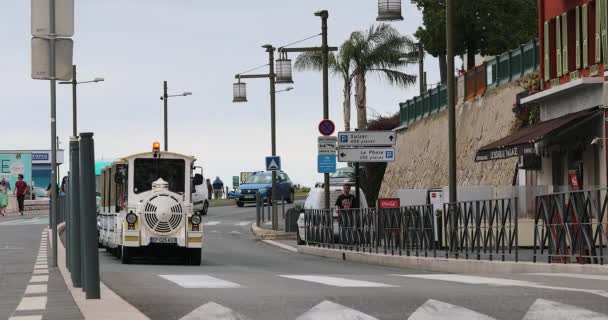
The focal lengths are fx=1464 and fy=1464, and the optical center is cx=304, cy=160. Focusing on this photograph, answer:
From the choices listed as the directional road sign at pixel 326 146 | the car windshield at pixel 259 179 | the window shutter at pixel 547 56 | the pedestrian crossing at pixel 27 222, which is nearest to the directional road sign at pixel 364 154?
the directional road sign at pixel 326 146

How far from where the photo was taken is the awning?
35.0 m

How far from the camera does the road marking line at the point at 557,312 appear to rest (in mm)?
10078

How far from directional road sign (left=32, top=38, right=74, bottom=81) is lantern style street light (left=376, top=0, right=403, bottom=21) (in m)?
13.6

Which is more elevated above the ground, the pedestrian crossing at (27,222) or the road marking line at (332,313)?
the pedestrian crossing at (27,222)

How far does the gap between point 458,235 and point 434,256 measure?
1.11 metres

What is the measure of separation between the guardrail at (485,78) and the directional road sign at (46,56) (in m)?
26.2

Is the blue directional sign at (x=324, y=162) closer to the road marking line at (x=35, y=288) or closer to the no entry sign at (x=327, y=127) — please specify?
the no entry sign at (x=327, y=127)

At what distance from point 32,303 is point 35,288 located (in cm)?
299

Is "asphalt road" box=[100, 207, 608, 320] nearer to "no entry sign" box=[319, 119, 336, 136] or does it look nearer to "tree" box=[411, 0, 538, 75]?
"no entry sign" box=[319, 119, 336, 136]

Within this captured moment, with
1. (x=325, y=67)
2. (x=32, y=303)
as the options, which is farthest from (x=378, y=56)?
(x=32, y=303)

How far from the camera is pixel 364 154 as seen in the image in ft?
122

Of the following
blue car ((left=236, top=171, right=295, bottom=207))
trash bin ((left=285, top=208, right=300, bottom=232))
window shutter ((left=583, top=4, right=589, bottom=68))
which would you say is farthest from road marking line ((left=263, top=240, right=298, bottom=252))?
blue car ((left=236, top=171, right=295, bottom=207))

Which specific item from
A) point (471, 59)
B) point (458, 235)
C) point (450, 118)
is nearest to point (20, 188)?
point (471, 59)

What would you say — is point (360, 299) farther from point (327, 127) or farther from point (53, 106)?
point (327, 127)
